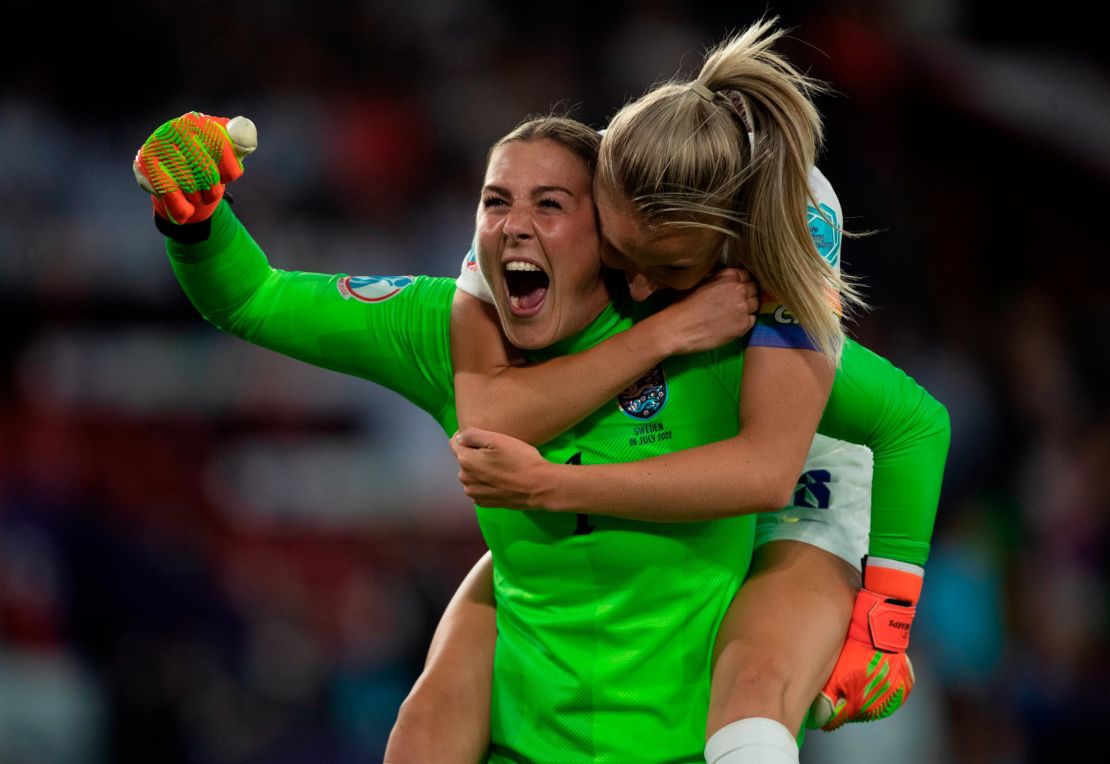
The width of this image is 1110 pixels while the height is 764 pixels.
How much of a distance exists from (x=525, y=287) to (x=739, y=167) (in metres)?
0.43

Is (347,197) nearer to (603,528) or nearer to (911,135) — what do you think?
(911,135)

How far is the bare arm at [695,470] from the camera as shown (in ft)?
7.98

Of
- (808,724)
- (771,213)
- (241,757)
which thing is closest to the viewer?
(771,213)

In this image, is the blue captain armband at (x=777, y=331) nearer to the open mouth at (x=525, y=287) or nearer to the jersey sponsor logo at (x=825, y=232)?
the jersey sponsor logo at (x=825, y=232)

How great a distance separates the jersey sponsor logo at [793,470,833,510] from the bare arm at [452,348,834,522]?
0.42m

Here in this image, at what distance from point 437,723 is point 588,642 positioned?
0.95ft

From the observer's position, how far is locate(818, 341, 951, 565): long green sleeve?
2.64 meters

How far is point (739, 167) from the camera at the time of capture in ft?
7.89

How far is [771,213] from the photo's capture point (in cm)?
242

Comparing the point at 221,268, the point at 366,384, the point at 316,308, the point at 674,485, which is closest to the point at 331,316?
the point at 316,308

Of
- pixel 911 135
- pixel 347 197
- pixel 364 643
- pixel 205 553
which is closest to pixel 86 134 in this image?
pixel 347 197

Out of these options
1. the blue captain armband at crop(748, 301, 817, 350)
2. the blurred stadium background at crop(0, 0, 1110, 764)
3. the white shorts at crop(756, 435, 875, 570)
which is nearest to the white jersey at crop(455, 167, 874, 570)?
the white shorts at crop(756, 435, 875, 570)

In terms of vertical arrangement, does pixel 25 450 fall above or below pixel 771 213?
below

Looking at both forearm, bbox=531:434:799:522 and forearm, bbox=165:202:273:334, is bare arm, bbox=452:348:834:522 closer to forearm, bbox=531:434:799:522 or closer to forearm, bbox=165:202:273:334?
forearm, bbox=531:434:799:522
